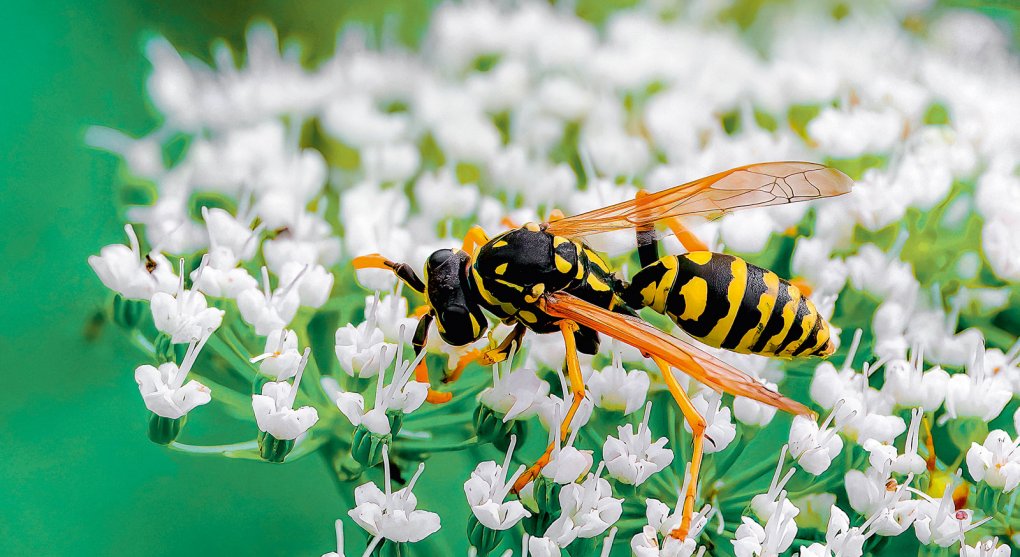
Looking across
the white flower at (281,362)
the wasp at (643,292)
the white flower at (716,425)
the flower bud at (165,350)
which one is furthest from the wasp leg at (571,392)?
the flower bud at (165,350)

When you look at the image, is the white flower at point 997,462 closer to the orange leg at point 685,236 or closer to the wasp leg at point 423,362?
the orange leg at point 685,236

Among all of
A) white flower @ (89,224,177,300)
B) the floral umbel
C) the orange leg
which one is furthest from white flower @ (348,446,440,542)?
the orange leg

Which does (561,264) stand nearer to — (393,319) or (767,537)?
(393,319)

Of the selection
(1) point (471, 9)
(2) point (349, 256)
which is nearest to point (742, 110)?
(1) point (471, 9)

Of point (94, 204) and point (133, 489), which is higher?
point (94, 204)

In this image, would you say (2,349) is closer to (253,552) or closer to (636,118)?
(253,552)

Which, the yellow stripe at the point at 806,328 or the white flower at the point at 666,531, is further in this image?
the yellow stripe at the point at 806,328
